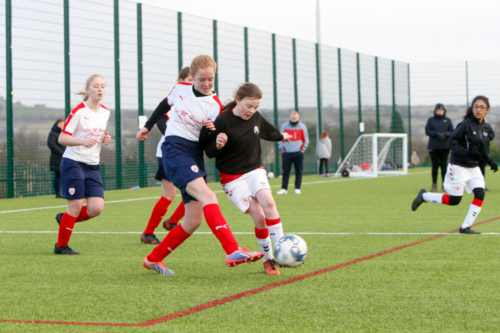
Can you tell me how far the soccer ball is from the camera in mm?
4625

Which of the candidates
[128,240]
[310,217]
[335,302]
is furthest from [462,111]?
[335,302]

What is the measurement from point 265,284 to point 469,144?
404cm

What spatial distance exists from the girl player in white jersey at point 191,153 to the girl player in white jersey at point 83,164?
1.41 m

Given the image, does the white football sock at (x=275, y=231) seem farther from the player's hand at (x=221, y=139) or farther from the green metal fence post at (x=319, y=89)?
the green metal fence post at (x=319, y=89)

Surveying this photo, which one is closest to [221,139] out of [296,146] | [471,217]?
[471,217]

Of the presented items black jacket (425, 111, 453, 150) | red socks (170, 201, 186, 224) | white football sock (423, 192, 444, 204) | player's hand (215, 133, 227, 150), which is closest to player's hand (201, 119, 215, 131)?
player's hand (215, 133, 227, 150)

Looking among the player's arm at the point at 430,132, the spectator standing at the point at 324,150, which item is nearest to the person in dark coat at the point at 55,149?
the player's arm at the point at 430,132

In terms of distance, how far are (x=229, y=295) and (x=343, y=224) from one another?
4407 mm

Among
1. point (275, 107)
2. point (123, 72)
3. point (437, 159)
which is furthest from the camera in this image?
point (275, 107)

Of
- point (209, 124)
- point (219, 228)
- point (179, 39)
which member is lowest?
point (219, 228)

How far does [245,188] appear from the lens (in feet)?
16.1

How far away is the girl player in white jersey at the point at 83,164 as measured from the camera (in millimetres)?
6012

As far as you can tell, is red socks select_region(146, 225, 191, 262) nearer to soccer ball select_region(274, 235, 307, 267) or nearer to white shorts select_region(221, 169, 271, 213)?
white shorts select_region(221, 169, 271, 213)

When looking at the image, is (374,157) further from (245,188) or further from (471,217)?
(245,188)
